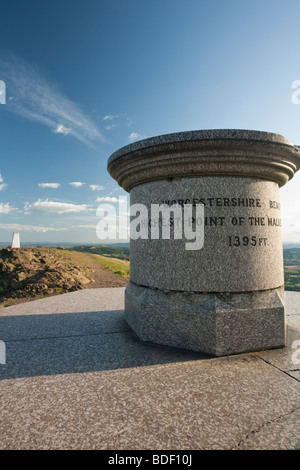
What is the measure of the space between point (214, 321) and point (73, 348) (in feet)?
6.39

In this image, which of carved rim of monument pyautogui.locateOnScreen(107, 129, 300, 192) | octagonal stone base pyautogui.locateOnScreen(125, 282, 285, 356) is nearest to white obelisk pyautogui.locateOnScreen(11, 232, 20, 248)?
carved rim of monument pyautogui.locateOnScreen(107, 129, 300, 192)

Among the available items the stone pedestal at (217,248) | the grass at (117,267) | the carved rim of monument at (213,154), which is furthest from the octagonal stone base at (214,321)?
the grass at (117,267)

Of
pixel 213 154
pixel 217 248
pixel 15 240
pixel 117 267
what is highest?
pixel 213 154

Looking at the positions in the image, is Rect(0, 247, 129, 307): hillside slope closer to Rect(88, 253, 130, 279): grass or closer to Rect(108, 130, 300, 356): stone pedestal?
Rect(88, 253, 130, 279): grass

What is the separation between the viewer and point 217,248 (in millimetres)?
3717

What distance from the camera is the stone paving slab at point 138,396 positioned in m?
2.05

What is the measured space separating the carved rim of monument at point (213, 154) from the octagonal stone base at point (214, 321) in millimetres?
1674

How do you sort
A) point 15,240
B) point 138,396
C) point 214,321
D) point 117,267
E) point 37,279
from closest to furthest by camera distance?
point 138,396
point 214,321
point 37,279
point 117,267
point 15,240

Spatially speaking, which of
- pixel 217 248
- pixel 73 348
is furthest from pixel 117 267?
pixel 217 248

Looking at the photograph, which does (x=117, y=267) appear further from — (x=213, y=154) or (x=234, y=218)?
(x=213, y=154)

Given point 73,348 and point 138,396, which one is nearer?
point 138,396

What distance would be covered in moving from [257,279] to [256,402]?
1.66 meters
